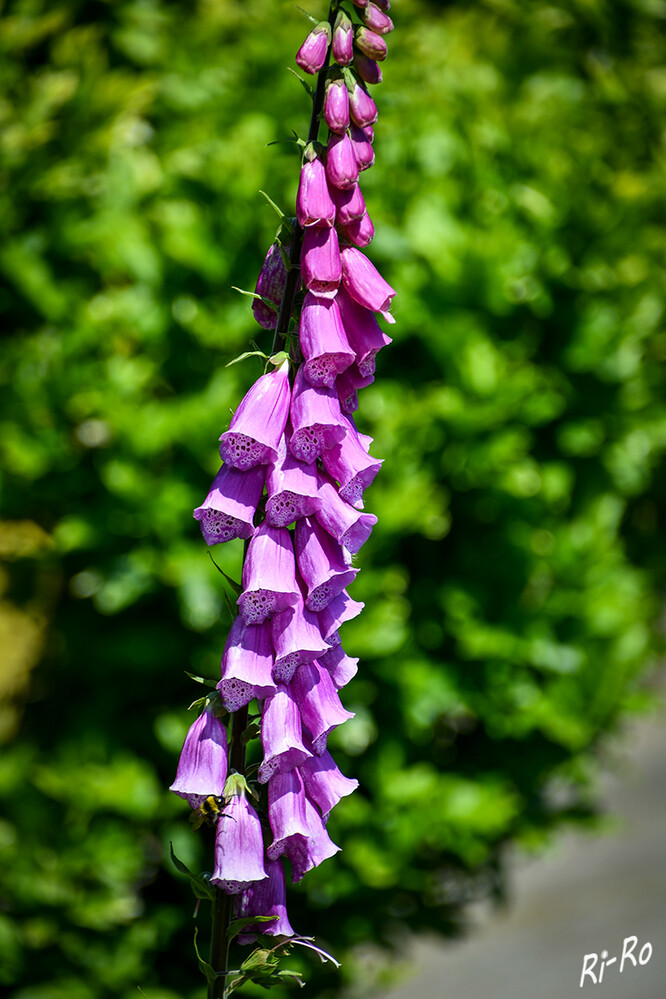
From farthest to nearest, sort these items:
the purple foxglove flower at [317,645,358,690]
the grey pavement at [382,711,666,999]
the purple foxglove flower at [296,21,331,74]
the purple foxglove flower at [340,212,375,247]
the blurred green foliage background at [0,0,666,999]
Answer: the grey pavement at [382,711,666,999]
the blurred green foliage background at [0,0,666,999]
the purple foxglove flower at [317,645,358,690]
the purple foxglove flower at [340,212,375,247]
the purple foxglove flower at [296,21,331,74]

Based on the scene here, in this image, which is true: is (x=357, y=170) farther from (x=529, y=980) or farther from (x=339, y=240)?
(x=529, y=980)

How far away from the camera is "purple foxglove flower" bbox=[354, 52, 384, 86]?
1.15 m

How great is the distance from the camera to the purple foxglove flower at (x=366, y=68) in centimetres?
115

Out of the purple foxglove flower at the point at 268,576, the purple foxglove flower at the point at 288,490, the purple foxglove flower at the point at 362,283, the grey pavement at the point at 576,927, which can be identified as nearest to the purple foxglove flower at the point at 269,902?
the purple foxglove flower at the point at 268,576

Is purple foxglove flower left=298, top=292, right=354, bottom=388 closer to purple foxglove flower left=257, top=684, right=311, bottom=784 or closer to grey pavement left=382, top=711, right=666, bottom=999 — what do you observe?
purple foxglove flower left=257, top=684, right=311, bottom=784

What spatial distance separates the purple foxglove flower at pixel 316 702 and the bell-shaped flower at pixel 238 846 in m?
0.13

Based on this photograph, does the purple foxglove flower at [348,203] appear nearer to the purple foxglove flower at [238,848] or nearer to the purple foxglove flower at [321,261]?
the purple foxglove flower at [321,261]

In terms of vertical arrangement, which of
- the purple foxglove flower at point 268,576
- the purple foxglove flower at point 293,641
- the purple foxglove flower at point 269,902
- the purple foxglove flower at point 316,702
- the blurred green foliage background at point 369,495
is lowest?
the purple foxglove flower at point 269,902

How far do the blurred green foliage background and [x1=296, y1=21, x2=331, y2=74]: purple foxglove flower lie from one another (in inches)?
65.4

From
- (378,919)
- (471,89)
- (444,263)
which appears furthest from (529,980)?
(471,89)

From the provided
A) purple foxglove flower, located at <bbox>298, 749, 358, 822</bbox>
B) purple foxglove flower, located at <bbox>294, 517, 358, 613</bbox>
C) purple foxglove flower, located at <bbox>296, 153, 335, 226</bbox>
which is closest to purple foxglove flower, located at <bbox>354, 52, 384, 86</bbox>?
purple foxglove flower, located at <bbox>296, 153, 335, 226</bbox>

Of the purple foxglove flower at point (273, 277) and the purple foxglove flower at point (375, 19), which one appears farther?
the purple foxglove flower at point (273, 277)

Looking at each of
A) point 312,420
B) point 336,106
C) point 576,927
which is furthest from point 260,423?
point 576,927

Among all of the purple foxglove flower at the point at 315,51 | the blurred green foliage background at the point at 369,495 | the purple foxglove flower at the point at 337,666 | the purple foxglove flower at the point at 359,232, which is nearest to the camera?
the purple foxglove flower at the point at 315,51
